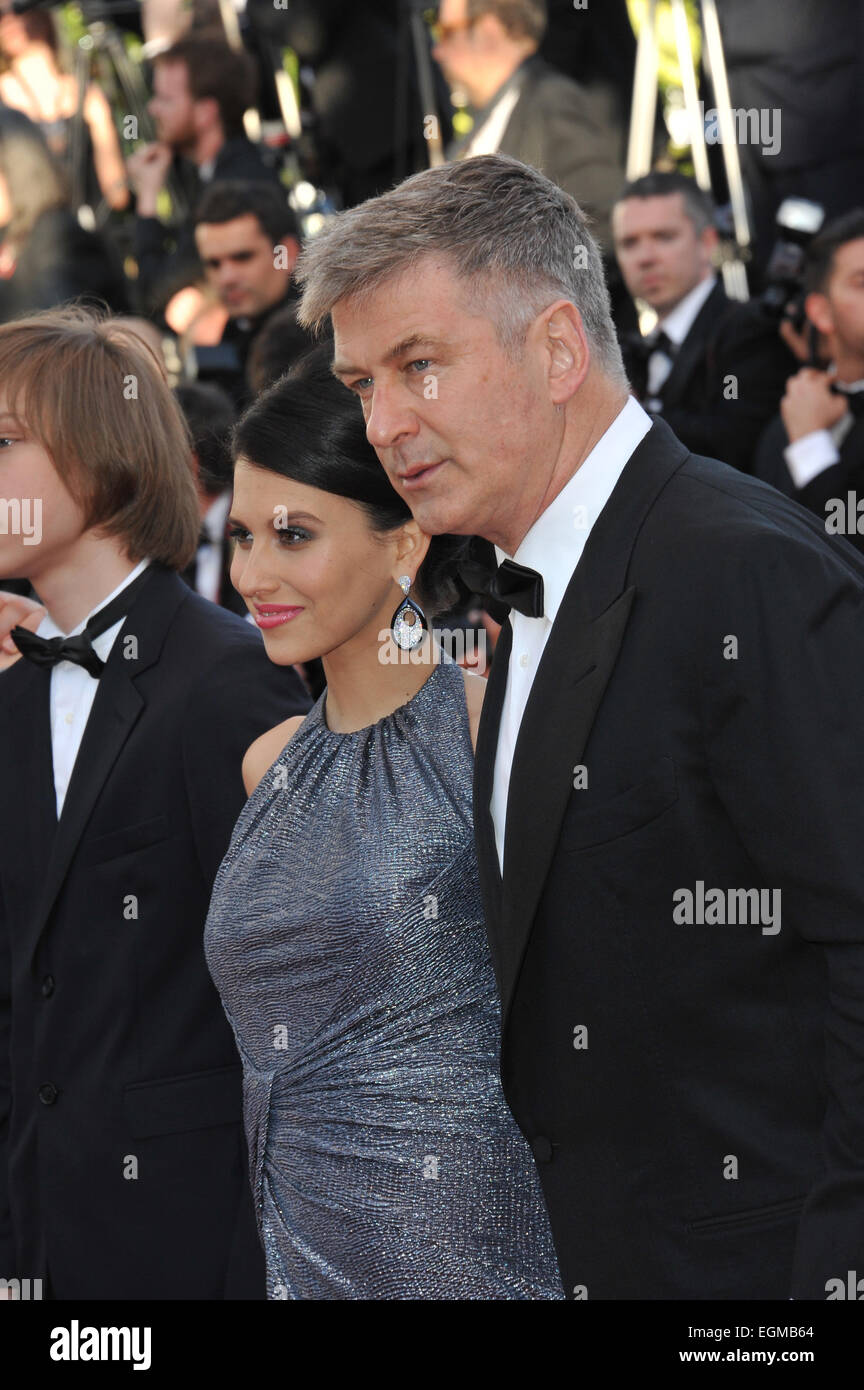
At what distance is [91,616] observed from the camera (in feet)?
8.39

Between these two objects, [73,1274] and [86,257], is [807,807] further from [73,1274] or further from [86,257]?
[86,257]

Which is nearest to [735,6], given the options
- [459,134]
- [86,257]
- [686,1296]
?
[459,134]

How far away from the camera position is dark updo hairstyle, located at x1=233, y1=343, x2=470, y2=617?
230 centimetres

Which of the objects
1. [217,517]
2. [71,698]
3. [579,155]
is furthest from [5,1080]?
[579,155]

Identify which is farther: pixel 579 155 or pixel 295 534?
pixel 579 155

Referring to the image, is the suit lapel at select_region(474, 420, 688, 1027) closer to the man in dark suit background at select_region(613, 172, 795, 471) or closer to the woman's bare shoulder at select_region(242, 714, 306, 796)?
the woman's bare shoulder at select_region(242, 714, 306, 796)

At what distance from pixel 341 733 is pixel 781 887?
0.98 m

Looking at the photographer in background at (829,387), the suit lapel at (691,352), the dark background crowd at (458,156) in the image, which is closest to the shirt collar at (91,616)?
the dark background crowd at (458,156)

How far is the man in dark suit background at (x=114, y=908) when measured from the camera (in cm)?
233

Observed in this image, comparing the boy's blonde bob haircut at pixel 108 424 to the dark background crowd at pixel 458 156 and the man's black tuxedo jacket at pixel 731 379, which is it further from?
the man's black tuxedo jacket at pixel 731 379

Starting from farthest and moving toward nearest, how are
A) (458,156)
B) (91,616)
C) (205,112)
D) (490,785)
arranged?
(205,112), (458,156), (91,616), (490,785)

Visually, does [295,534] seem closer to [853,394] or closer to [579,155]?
[853,394]

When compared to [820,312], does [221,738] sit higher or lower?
lower

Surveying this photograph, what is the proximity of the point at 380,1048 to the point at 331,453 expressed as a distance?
81cm
